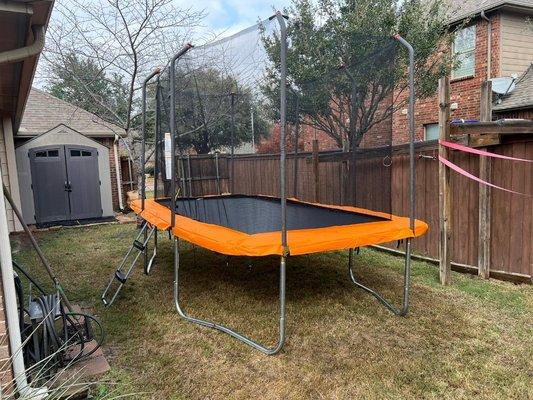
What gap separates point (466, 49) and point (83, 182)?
364 inches

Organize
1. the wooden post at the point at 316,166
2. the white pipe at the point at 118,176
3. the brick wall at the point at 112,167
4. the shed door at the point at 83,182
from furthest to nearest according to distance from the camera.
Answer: the white pipe at the point at 118,176 → the brick wall at the point at 112,167 → the shed door at the point at 83,182 → the wooden post at the point at 316,166

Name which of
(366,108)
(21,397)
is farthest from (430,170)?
(21,397)

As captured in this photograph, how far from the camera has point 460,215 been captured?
4.50 m

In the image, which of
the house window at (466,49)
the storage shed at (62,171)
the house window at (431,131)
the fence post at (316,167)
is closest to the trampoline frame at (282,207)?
the fence post at (316,167)

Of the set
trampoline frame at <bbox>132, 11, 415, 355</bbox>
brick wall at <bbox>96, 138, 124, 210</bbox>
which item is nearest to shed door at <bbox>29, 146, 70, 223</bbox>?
brick wall at <bbox>96, 138, 124, 210</bbox>

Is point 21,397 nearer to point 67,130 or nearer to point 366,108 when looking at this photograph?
point 366,108

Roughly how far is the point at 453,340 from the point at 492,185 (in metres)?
1.76

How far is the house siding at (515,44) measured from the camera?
869cm

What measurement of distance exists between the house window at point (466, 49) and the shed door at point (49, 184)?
9060mm

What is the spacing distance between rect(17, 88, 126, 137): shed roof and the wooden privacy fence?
18.5ft

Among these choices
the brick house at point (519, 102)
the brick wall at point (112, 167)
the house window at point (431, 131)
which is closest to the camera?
the brick house at point (519, 102)

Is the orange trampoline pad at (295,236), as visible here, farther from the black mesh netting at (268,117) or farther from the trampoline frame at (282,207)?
the black mesh netting at (268,117)

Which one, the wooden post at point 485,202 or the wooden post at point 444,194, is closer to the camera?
the wooden post at point 444,194

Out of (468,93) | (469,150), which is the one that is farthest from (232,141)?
(468,93)
